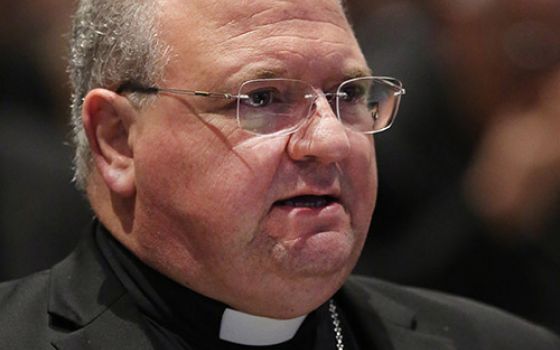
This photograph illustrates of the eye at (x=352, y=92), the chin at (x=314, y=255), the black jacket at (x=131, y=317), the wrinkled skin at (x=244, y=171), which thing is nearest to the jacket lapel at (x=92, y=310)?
the black jacket at (x=131, y=317)

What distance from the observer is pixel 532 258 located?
12.0 feet

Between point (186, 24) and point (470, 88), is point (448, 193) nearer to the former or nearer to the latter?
point (470, 88)

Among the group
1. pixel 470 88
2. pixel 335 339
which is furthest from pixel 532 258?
pixel 335 339

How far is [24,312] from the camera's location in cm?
227

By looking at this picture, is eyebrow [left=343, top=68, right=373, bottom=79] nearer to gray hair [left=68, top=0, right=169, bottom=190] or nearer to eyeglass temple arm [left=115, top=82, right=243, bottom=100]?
eyeglass temple arm [left=115, top=82, right=243, bottom=100]

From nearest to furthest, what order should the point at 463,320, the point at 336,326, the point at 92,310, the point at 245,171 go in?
the point at 245,171, the point at 92,310, the point at 336,326, the point at 463,320

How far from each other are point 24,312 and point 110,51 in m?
0.52

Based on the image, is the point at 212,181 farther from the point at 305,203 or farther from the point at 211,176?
the point at 305,203

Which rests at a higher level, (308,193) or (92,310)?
(308,193)

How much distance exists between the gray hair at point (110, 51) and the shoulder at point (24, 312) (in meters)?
0.23

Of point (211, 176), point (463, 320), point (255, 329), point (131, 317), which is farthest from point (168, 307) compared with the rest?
point (463, 320)

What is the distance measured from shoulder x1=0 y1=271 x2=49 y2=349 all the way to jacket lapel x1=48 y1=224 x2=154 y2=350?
24mm

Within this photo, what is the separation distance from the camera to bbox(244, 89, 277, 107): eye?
2.18m

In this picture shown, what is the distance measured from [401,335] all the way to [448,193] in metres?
1.24
